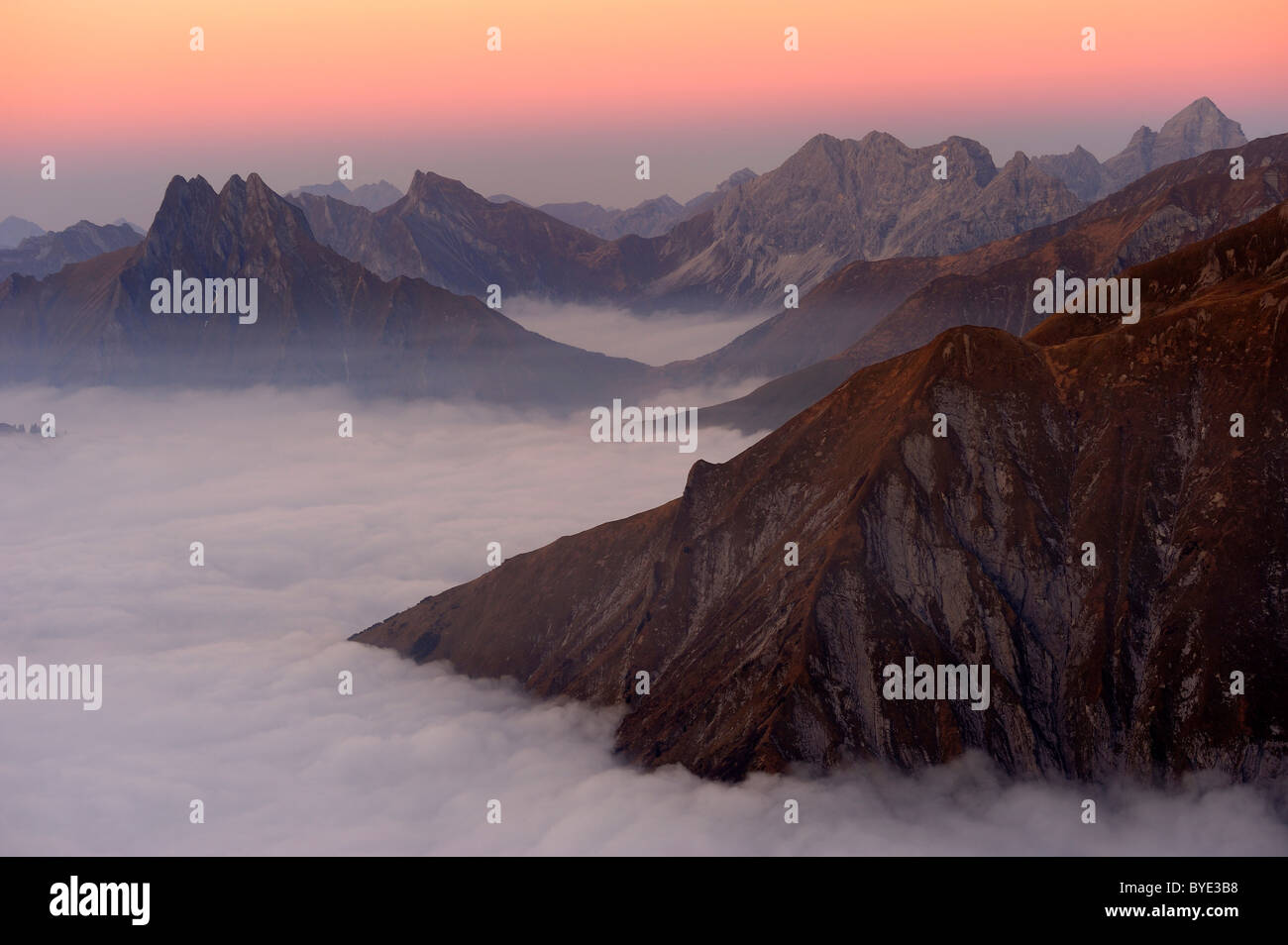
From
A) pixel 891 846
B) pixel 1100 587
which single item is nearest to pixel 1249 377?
pixel 1100 587

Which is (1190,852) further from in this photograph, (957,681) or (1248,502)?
(1248,502)

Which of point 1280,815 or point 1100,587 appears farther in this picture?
point 1100,587

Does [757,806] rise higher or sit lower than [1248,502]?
lower

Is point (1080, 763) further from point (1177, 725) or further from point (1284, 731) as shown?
point (1284, 731)
